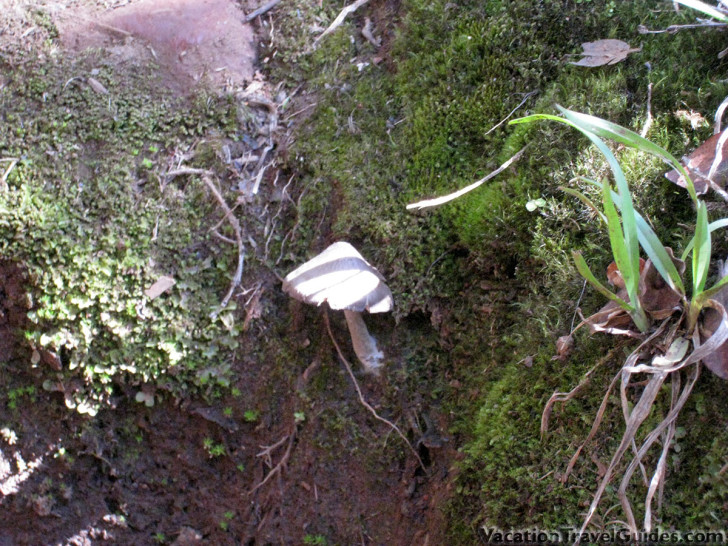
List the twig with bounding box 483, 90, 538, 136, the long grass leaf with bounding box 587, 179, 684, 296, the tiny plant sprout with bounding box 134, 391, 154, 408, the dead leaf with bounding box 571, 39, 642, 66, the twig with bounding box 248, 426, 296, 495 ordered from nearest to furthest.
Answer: the long grass leaf with bounding box 587, 179, 684, 296 < the dead leaf with bounding box 571, 39, 642, 66 < the twig with bounding box 483, 90, 538, 136 < the twig with bounding box 248, 426, 296, 495 < the tiny plant sprout with bounding box 134, 391, 154, 408

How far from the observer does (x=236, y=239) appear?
339 cm

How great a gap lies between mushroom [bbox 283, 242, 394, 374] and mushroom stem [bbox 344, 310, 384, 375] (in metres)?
0.25

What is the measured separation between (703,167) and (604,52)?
0.83 metres

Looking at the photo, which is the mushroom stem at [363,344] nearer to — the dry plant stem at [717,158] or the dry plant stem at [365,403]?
the dry plant stem at [365,403]

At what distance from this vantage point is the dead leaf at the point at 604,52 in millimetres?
2598

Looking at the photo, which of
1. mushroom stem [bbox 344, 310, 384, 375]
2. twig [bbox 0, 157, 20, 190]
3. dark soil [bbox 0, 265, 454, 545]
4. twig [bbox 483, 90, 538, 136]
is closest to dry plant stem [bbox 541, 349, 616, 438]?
dark soil [bbox 0, 265, 454, 545]

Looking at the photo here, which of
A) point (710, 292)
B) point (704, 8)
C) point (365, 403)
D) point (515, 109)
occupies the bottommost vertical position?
point (365, 403)

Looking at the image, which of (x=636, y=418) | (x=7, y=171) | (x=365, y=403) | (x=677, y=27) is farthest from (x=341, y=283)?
(x=7, y=171)

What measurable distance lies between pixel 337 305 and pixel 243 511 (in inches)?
66.4

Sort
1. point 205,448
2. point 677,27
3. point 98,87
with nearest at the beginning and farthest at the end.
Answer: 1. point 677,27
2. point 205,448
3. point 98,87

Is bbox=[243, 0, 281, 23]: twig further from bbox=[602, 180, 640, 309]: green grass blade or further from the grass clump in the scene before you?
bbox=[602, 180, 640, 309]: green grass blade

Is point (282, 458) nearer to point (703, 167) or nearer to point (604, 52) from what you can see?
point (703, 167)

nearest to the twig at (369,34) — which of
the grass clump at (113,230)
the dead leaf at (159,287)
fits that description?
the grass clump at (113,230)

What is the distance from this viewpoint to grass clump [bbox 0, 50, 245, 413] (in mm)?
3316
